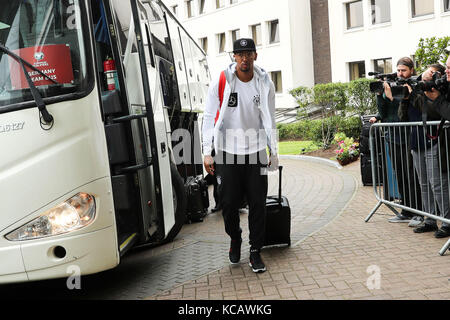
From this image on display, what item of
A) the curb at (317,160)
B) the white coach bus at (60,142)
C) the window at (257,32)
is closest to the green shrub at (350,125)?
the curb at (317,160)

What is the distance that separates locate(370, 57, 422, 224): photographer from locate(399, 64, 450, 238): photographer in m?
0.18

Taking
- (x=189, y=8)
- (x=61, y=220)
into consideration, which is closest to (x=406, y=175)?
(x=61, y=220)

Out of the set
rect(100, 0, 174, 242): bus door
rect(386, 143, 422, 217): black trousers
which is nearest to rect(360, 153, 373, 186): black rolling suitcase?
A: rect(386, 143, 422, 217): black trousers

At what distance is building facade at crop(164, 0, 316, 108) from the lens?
34344 mm

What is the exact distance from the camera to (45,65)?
3.96 m

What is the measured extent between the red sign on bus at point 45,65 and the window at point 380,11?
90.8 ft

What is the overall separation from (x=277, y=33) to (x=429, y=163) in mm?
31012

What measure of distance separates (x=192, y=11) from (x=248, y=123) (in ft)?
129

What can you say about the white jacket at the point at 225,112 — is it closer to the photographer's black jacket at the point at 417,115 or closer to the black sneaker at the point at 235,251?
the black sneaker at the point at 235,251

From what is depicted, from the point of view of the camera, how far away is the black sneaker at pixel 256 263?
498cm

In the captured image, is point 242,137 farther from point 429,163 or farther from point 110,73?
point 429,163

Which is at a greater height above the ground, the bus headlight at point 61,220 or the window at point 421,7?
the window at point 421,7

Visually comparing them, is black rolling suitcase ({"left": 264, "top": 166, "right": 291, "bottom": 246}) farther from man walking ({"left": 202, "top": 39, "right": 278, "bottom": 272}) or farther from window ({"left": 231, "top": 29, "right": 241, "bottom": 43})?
window ({"left": 231, "top": 29, "right": 241, "bottom": 43})

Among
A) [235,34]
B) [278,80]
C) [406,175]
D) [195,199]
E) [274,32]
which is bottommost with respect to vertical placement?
[195,199]
